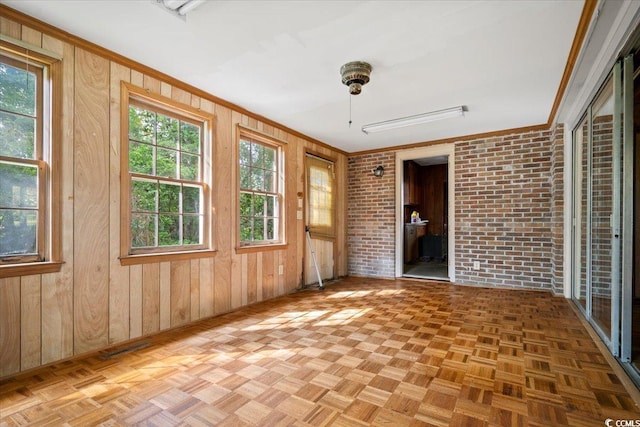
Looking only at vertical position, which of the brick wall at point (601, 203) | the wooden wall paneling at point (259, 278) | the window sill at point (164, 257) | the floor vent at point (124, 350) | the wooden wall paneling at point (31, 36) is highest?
the wooden wall paneling at point (31, 36)

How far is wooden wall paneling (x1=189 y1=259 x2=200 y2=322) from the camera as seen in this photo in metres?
3.12

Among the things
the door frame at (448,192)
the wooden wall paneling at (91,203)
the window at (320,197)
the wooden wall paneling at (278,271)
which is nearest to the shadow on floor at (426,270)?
the door frame at (448,192)

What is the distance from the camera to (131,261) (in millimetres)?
2625

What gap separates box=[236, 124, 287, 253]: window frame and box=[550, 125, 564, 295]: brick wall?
374cm

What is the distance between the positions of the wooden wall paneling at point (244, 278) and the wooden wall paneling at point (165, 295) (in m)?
0.92

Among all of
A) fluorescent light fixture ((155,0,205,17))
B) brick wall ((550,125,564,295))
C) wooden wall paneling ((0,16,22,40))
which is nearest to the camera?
fluorescent light fixture ((155,0,205,17))

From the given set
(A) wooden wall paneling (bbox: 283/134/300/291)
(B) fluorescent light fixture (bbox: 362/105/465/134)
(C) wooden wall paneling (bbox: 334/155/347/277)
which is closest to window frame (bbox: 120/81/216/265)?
(A) wooden wall paneling (bbox: 283/134/300/291)

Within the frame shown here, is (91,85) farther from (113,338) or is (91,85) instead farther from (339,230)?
(339,230)

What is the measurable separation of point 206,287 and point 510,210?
4.43m

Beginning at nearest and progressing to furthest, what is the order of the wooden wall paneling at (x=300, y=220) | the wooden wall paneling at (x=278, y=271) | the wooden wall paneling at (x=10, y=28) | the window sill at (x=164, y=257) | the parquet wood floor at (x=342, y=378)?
the parquet wood floor at (x=342, y=378)
the wooden wall paneling at (x=10, y=28)
the window sill at (x=164, y=257)
the wooden wall paneling at (x=278, y=271)
the wooden wall paneling at (x=300, y=220)

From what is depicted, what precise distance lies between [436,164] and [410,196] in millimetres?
1404

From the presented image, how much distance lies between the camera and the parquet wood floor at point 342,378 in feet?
5.33

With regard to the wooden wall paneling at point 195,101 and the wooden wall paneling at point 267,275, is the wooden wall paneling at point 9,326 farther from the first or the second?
the wooden wall paneling at point 267,275

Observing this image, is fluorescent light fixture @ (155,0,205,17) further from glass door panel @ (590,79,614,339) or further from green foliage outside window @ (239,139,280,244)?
glass door panel @ (590,79,614,339)
